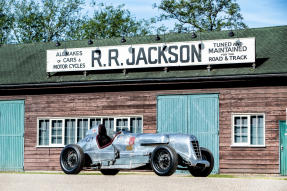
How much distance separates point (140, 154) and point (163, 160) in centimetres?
94

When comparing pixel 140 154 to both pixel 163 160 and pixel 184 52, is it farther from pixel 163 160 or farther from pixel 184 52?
pixel 184 52

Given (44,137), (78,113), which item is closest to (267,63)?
(78,113)

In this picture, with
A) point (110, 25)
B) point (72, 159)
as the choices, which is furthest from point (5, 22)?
point (72, 159)

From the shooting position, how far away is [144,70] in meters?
25.6

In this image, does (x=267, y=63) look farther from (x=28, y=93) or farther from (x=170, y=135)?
(x=28, y=93)

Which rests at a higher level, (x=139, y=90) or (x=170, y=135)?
(x=139, y=90)

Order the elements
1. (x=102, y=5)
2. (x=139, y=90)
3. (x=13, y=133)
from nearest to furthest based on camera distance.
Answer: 1. (x=139, y=90)
2. (x=13, y=133)
3. (x=102, y=5)

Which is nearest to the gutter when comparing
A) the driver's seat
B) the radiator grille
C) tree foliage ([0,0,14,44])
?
the driver's seat

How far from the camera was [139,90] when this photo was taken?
25.0m

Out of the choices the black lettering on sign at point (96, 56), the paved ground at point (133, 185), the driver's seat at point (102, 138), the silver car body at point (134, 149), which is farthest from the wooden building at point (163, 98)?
the driver's seat at point (102, 138)

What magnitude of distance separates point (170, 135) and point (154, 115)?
28.3 ft

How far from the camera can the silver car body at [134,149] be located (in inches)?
617

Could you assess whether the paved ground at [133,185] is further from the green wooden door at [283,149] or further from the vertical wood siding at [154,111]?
the vertical wood siding at [154,111]

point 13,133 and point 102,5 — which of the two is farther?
point 102,5
